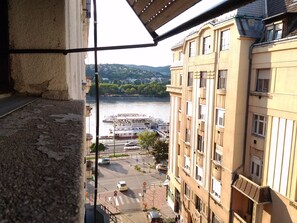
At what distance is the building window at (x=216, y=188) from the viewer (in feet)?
45.8

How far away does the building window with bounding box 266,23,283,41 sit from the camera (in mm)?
10959

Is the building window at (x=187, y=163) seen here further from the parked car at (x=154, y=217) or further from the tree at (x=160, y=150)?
the tree at (x=160, y=150)

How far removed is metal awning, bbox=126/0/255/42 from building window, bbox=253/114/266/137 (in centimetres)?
972

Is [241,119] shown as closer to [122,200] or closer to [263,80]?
[263,80]

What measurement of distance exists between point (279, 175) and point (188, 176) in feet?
26.2

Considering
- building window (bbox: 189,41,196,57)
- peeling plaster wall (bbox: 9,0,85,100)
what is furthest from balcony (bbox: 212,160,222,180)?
peeling plaster wall (bbox: 9,0,85,100)

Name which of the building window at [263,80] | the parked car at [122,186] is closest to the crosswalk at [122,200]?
the parked car at [122,186]

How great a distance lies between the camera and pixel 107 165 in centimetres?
3228

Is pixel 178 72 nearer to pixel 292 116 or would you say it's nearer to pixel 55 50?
pixel 292 116

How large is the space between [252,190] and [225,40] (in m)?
6.84

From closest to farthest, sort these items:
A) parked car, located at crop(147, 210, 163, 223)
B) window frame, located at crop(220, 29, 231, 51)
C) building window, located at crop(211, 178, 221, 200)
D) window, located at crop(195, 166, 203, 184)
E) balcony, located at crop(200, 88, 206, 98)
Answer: window frame, located at crop(220, 29, 231, 51), building window, located at crop(211, 178, 221, 200), balcony, located at crop(200, 88, 206, 98), window, located at crop(195, 166, 203, 184), parked car, located at crop(147, 210, 163, 223)

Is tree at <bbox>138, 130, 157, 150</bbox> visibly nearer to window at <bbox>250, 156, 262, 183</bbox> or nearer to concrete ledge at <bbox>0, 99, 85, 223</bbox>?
window at <bbox>250, 156, 262, 183</bbox>

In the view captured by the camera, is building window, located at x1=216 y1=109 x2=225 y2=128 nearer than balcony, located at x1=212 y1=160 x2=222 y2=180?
Yes

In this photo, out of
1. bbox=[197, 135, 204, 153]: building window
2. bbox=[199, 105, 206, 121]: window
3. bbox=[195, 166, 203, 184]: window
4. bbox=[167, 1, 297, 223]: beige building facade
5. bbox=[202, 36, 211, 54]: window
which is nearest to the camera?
bbox=[167, 1, 297, 223]: beige building facade
